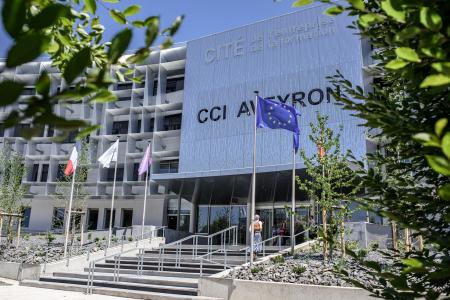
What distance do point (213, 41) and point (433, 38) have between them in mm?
35732

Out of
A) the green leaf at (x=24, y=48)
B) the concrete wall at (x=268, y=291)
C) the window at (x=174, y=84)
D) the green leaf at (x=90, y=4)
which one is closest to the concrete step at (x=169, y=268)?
the concrete wall at (x=268, y=291)

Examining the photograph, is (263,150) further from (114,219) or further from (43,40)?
(43,40)

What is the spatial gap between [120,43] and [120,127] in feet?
136

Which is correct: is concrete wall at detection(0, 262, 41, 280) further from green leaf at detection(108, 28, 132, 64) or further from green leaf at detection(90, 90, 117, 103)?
green leaf at detection(108, 28, 132, 64)

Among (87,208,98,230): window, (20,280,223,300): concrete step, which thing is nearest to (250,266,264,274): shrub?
(20,280,223,300): concrete step

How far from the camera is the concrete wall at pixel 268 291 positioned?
10875 mm

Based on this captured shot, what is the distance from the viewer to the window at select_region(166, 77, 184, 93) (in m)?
39.0

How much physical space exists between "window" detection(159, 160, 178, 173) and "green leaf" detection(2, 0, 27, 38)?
3530 centimetres

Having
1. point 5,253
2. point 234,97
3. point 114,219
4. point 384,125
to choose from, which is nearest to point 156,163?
point 114,219


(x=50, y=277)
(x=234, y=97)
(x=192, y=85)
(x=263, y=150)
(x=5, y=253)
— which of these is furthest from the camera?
(x=192, y=85)

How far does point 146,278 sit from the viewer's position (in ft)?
51.2

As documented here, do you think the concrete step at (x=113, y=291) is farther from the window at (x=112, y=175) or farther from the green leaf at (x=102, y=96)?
the window at (x=112, y=175)

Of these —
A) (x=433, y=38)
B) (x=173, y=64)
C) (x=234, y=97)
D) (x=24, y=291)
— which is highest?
(x=173, y=64)

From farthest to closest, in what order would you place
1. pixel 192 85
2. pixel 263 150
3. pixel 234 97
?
pixel 192 85 → pixel 234 97 → pixel 263 150
